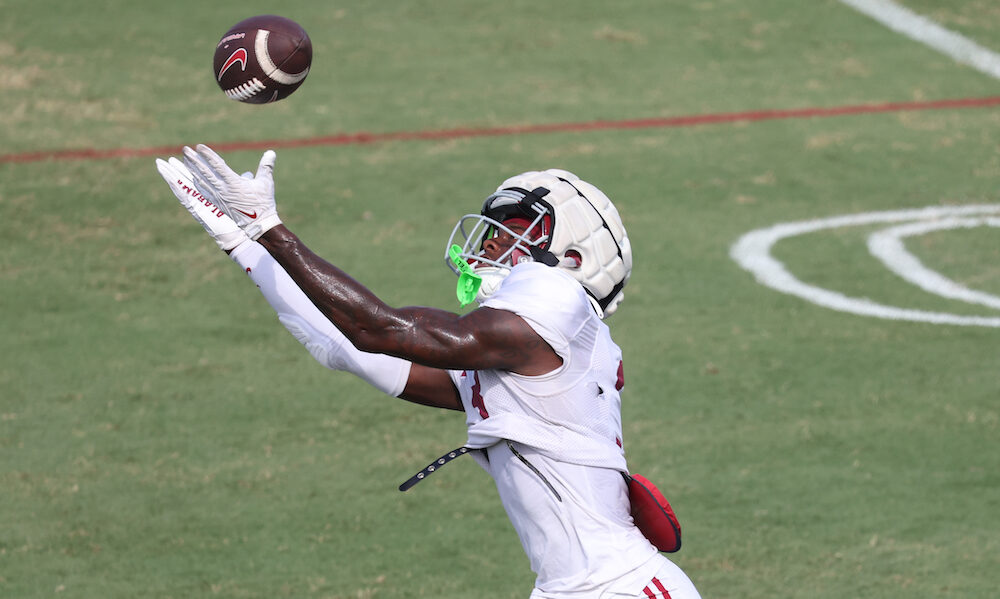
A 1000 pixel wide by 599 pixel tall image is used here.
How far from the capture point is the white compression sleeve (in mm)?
4152

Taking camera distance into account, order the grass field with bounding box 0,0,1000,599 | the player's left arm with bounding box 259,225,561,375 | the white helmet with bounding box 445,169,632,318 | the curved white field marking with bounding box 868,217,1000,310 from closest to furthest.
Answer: the player's left arm with bounding box 259,225,561,375
the white helmet with bounding box 445,169,632,318
the grass field with bounding box 0,0,1000,599
the curved white field marking with bounding box 868,217,1000,310

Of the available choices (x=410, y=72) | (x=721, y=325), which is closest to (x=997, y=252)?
(x=721, y=325)

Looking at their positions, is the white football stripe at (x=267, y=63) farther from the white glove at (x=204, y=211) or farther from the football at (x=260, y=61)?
Answer: the white glove at (x=204, y=211)

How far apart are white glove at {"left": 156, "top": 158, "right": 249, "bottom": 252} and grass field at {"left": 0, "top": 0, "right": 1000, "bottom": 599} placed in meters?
2.27

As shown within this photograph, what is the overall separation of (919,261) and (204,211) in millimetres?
6561

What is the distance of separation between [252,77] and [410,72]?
7887mm

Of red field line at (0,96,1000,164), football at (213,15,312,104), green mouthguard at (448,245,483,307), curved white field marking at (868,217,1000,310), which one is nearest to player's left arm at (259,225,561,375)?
green mouthguard at (448,245,483,307)

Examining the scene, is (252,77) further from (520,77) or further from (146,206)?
(520,77)

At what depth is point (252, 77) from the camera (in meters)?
4.48

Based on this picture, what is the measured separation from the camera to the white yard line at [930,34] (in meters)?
12.9

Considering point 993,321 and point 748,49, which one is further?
point 748,49

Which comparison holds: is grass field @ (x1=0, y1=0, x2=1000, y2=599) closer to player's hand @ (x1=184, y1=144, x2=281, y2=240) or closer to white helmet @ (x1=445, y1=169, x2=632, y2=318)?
white helmet @ (x1=445, y1=169, x2=632, y2=318)

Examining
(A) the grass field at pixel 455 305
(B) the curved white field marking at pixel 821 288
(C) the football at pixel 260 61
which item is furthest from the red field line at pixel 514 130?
(C) the football at pixel 260 61

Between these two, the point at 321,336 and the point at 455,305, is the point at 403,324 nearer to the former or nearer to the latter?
the point at 321,336
